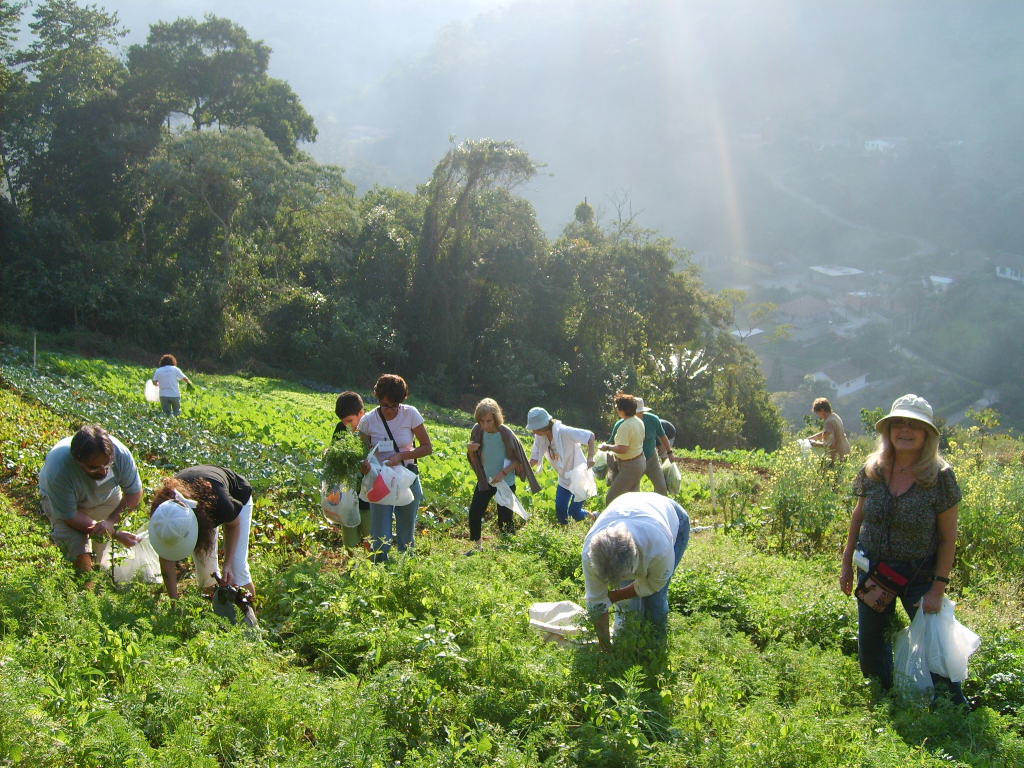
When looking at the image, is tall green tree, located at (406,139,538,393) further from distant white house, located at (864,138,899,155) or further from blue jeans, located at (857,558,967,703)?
distant white house, located at (864,138,899,155)

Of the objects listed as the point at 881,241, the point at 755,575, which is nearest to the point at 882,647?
the point at 755,575

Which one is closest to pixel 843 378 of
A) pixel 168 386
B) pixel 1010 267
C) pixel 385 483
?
pixel 1010 267

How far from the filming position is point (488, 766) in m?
3.64

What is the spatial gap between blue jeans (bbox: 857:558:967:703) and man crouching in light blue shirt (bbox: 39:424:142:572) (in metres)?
5.00

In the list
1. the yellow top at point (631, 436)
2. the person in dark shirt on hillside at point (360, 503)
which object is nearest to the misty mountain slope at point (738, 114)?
the yellow top at point (631, 436)

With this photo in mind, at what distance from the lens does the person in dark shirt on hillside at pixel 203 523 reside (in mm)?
4844

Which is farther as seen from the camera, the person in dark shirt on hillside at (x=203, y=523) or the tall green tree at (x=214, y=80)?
the tall green tree at (x=214, y=80)

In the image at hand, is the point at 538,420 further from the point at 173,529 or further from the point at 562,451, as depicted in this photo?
the point at 173,529

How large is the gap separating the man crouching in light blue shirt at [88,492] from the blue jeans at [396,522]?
1.96m

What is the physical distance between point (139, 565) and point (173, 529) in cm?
127

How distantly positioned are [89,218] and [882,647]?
3596cm

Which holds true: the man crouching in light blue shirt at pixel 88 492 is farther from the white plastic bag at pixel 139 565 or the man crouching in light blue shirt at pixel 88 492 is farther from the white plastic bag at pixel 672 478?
the white plastic bag at pixel 672 478

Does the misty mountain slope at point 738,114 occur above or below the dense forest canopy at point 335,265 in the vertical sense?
above

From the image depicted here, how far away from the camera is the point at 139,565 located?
580 centimetres
